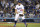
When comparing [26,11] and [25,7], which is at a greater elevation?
[25,7]

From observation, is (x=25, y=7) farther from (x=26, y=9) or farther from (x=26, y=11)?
(x=26, y=11)

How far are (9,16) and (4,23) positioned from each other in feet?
1.80

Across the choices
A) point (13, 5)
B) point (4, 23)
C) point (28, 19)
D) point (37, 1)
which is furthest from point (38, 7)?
point (4, 23)

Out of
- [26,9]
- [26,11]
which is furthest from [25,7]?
[26,11]

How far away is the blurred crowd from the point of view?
5199 mm

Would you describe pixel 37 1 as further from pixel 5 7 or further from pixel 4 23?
pixel 4 23

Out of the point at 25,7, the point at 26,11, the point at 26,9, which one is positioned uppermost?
the point at 25,7

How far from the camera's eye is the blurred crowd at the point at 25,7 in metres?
5.20

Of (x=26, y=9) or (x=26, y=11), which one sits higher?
(x=26, y=9)

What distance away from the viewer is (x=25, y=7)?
204 inches

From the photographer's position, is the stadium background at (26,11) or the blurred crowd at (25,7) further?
the blurred crowd at (25,7)

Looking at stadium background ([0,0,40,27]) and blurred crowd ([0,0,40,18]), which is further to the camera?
blurred crowd ([0,0,40,18])

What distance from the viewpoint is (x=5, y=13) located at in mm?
5336

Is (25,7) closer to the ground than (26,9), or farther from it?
farther from it
